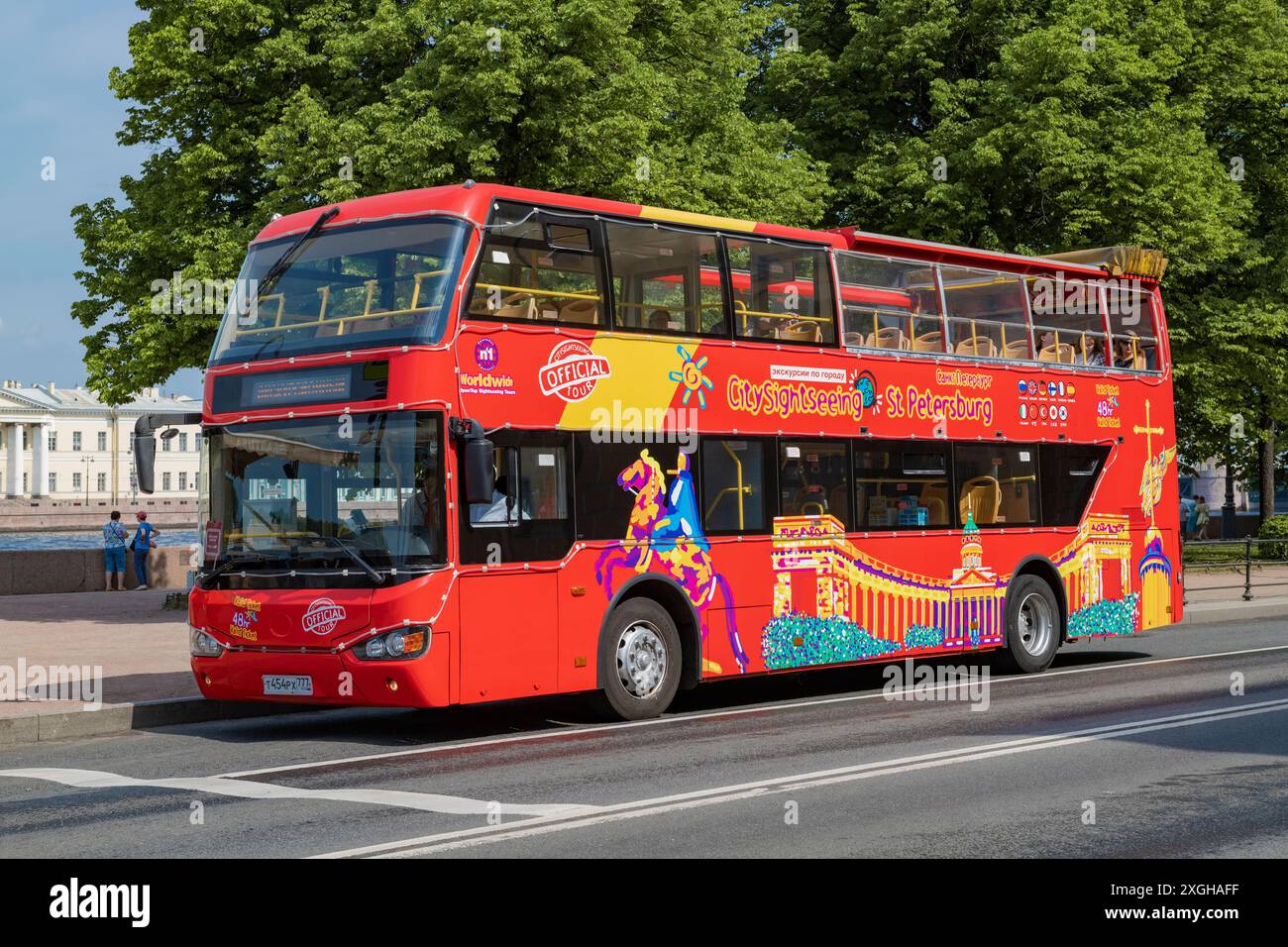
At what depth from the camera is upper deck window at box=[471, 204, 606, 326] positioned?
12875mm

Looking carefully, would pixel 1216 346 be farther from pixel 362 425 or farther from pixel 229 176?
pixel 362 425

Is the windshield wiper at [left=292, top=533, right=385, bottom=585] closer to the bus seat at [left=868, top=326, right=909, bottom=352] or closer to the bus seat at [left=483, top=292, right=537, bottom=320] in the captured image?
the bus seat at [left=483, top=292, right=537, bottom=320]

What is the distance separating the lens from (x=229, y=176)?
26.1 meters

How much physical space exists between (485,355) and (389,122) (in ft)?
37.7

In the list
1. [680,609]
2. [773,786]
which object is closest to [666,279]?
[680,609]

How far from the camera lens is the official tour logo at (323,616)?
12406 mm

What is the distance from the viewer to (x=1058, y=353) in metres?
18.7

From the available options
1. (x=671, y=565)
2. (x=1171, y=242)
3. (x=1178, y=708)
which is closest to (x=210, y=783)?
(x=671, y=565)

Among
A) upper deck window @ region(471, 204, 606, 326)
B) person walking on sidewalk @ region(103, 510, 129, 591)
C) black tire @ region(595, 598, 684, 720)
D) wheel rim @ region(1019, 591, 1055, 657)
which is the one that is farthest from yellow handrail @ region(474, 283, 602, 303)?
person walking on sidewalk @ region(103, 510, 129, 591)

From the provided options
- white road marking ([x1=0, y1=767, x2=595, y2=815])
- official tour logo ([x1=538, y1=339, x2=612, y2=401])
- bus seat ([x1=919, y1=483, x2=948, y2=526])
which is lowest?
white road marking ([x1=0, y1=767, x2=595, y2=815])

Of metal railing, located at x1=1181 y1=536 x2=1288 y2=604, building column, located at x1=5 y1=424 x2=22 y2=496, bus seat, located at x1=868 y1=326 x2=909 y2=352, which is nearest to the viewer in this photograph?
bus seat, located at x1=868 y1=326 x2=909 y2=352

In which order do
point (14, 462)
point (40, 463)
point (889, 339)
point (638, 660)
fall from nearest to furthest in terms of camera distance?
1. point (638, 660)
2. point (889, 339)
3. point (14, 462)
4. point (40, 463)

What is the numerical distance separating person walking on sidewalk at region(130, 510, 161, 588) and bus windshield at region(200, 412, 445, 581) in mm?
21578

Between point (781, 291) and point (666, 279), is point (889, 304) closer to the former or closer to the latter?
point (781, 291)
